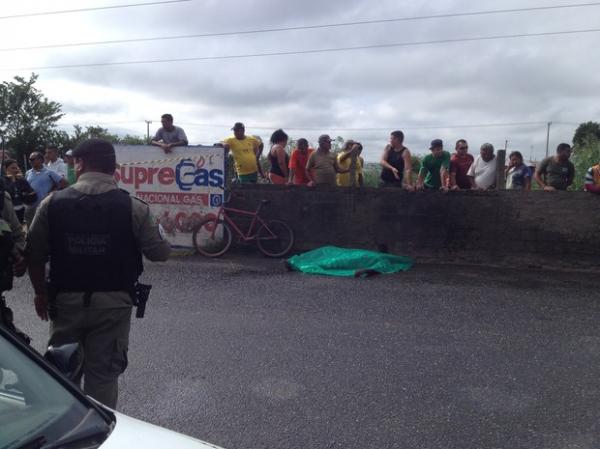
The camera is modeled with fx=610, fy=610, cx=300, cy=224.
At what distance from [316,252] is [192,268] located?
6.57 ft

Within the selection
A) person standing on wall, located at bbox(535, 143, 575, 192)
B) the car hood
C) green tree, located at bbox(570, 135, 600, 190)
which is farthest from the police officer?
green tree, located at bbox(570, 135, 600, 190)

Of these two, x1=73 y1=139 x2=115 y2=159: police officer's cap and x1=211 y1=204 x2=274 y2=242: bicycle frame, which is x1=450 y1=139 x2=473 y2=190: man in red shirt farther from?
x1=73 y1=139 x2=115 y2=159: police officer's cap

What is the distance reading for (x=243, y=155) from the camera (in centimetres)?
1151

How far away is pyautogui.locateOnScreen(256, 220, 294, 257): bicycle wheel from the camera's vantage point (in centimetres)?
1055

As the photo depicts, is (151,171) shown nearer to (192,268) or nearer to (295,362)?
(192,268)

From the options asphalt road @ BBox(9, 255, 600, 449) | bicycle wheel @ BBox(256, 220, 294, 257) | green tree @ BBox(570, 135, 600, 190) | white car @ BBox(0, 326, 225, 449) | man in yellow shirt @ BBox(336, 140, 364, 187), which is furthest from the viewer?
green tree @ BBox(570, 135, 600, 190)

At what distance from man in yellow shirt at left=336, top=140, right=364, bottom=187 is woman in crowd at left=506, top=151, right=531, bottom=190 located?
266cm

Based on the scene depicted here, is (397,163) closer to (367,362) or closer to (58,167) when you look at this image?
(367,362)

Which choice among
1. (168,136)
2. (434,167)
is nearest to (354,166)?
(434,167)

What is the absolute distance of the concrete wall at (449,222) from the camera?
31.4ft

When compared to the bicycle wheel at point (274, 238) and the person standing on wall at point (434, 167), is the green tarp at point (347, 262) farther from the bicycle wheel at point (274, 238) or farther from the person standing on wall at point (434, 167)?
the person standing on wall at point (434, 167)

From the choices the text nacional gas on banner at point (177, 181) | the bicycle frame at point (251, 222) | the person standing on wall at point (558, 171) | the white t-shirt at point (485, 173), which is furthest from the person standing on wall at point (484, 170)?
the text nacional gas on banner at point (177, 181)

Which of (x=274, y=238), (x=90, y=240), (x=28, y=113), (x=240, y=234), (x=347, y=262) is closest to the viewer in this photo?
(x=90, y=240)

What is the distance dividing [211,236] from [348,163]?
2.83 metres
